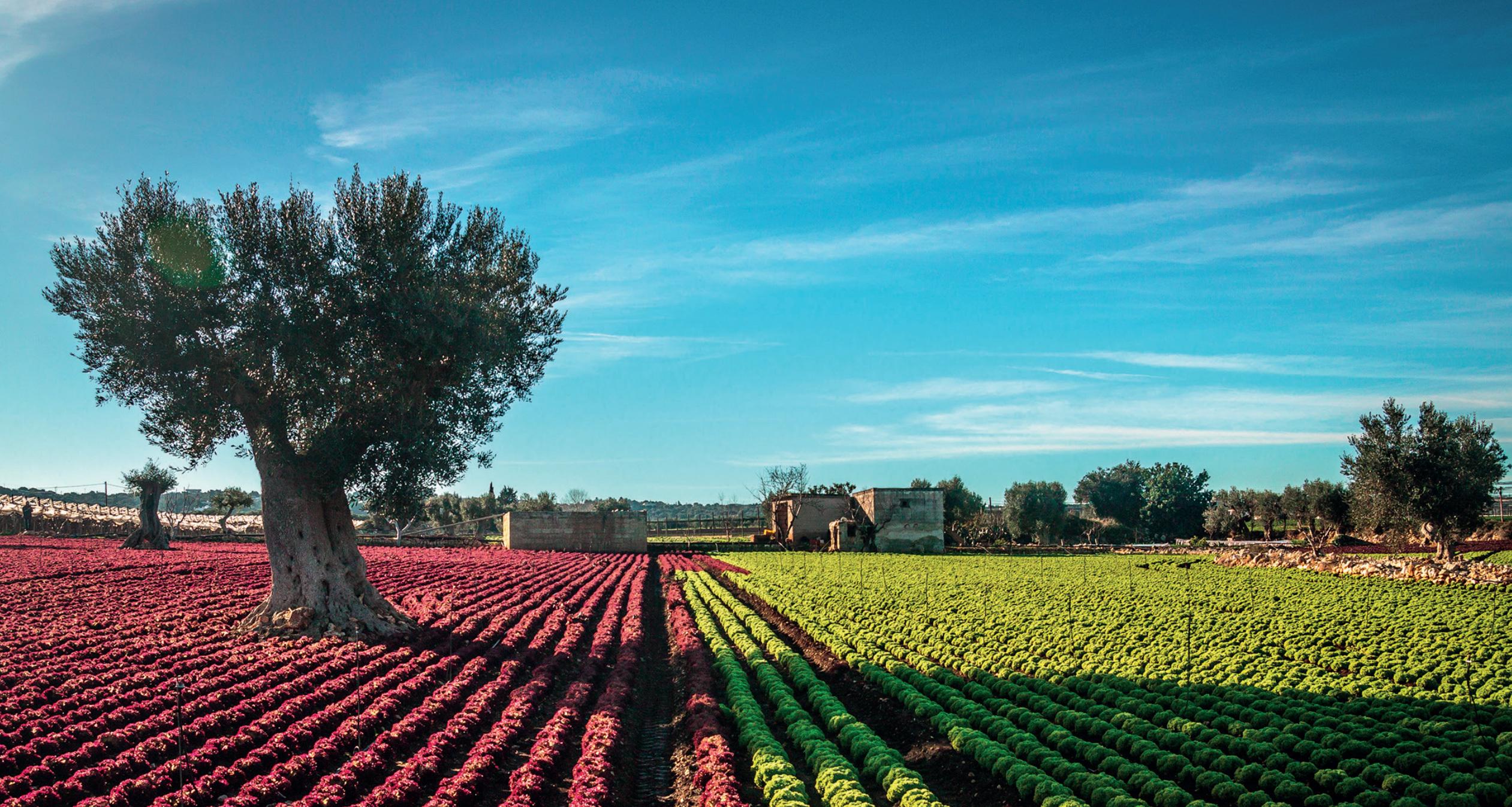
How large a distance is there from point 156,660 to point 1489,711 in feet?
78.0

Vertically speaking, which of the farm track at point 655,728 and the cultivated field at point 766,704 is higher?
the cultivated field at point 766,704

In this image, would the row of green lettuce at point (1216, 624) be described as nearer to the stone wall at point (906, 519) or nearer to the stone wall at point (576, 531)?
the stone wall at point (576, 531)

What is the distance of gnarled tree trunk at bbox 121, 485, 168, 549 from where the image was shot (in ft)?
173

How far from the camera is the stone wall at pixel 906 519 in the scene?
7644 cm

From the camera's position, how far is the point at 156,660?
1859cm

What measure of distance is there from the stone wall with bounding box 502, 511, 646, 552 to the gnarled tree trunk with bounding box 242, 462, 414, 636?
4443cm

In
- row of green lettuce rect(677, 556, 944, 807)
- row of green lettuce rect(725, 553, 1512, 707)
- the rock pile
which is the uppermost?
the rock pile

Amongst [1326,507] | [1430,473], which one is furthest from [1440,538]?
[1326,507]

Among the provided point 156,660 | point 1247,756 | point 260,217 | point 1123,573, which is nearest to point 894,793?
point 1247,756

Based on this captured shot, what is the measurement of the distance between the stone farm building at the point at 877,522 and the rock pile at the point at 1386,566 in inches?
1009

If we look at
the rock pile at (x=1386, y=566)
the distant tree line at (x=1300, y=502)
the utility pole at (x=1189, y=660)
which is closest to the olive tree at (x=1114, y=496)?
the distant tree line at (x=1300, y=502)

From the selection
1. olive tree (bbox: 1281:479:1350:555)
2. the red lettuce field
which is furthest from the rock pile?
the red lettuce field

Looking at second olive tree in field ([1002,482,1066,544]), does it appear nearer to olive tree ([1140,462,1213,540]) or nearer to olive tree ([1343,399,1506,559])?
olive tree ([1140,462,1213,540])

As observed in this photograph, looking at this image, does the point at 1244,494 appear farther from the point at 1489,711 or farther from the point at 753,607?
the point at 1489,711
